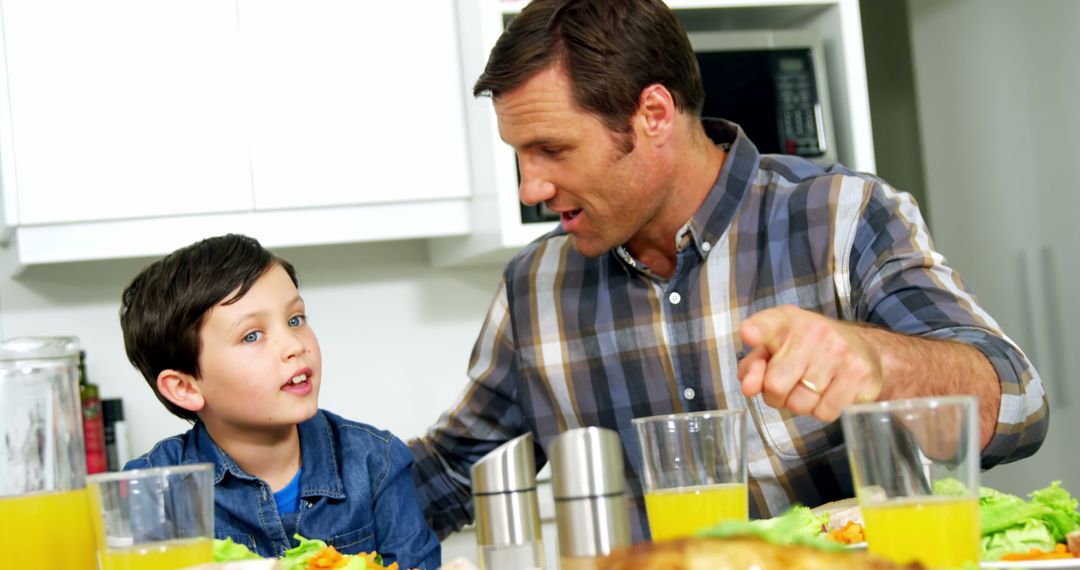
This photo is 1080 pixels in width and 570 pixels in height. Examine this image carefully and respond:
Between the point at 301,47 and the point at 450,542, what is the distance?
104cm

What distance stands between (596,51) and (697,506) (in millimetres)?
965

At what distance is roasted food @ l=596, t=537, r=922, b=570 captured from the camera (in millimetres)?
556

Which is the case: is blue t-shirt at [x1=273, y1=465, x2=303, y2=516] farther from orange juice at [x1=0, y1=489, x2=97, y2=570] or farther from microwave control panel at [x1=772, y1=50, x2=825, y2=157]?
microwave control panel at [x1=772, y1=50, x2=825, y2=157]

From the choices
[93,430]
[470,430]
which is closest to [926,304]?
[470,430]

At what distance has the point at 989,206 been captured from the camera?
9.80ft

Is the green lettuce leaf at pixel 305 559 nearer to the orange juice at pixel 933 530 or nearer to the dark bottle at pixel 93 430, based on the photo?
Answer: the orange juice at pixel 933 530

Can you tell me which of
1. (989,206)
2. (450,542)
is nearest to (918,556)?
(450,542)

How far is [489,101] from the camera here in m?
2.29

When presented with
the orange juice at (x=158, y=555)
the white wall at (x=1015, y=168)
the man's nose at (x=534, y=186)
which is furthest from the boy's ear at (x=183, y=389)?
the white wall at (x=1015, y=168)

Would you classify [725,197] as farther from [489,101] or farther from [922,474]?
[922,474]

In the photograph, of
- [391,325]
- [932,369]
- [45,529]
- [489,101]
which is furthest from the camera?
[391,325]

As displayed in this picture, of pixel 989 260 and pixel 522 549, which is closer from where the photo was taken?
pixel 522 549

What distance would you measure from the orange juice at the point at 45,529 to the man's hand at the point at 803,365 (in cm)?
53

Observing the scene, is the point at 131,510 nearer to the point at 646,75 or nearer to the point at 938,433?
the point at 938,433
